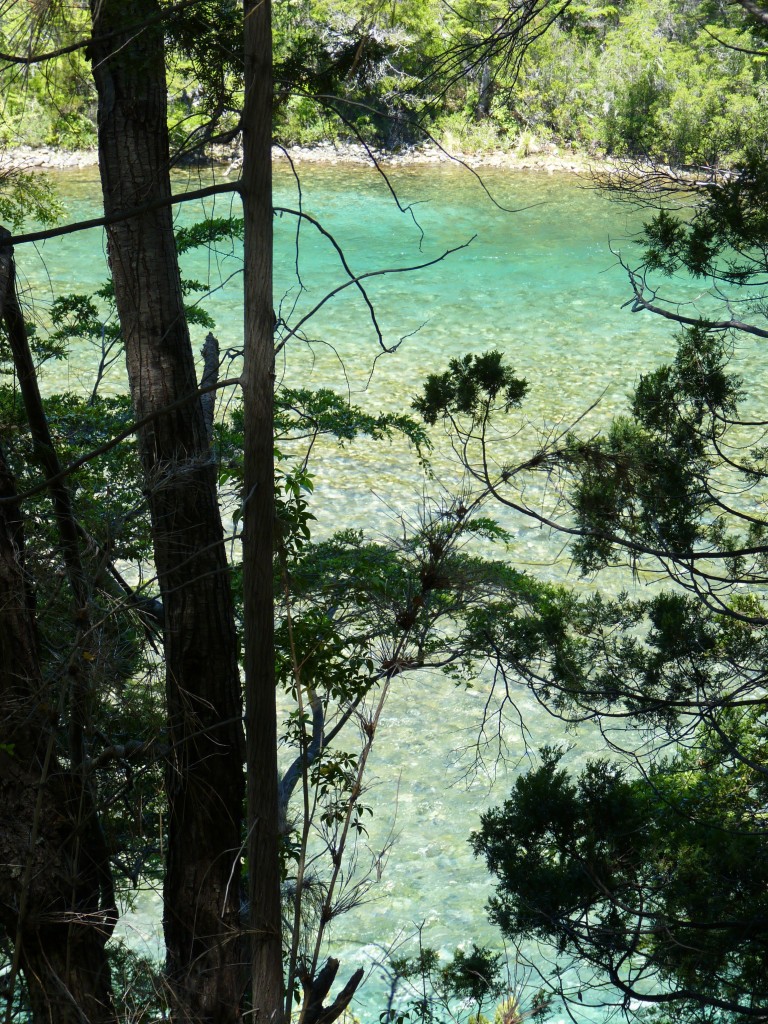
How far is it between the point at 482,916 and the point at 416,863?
67 centimetres

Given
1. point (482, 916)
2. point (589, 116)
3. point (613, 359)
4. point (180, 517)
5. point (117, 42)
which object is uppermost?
point (589, 116)

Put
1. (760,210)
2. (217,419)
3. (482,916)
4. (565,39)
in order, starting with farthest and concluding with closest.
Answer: (565,39), (217,419), (482,916), (760,210)

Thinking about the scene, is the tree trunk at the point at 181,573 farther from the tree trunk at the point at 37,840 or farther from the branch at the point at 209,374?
the tree trunk at the point at 37,840

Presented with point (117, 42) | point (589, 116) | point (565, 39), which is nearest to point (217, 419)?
point (117, 42)

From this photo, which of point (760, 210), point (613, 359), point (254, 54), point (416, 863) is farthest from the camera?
point (613, 359)

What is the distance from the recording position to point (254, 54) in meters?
2.33

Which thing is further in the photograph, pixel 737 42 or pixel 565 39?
pixel 565 39

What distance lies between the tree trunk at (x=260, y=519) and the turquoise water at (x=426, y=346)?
40cm

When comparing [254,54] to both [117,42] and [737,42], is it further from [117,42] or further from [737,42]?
[737,42]

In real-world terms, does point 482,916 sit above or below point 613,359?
below

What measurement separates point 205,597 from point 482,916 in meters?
3.98

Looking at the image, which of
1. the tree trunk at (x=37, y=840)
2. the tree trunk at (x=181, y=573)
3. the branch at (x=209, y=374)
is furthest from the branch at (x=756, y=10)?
the tree trunk at (x=37, y=840)

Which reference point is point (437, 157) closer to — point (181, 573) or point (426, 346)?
point (426, 346)

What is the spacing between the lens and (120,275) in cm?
406
